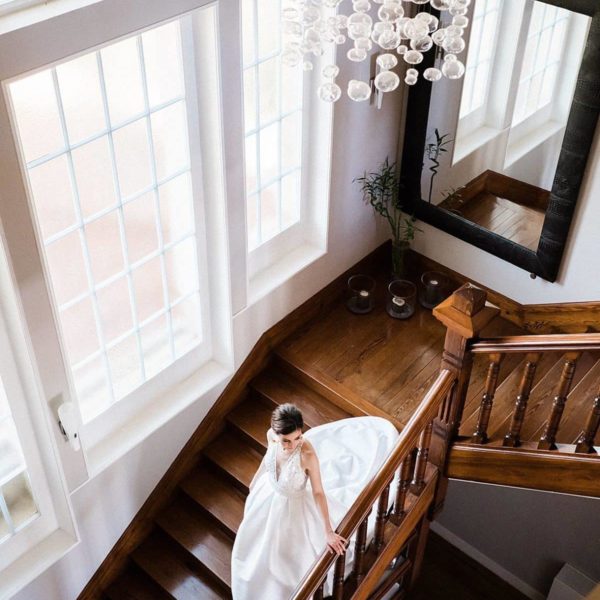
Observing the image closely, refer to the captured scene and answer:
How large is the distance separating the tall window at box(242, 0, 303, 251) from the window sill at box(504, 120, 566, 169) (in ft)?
4.35

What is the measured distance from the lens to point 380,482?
4176 mm

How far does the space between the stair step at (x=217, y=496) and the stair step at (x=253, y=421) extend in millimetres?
334

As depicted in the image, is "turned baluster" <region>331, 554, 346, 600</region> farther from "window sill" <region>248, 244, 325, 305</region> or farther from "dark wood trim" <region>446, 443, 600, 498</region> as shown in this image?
"window sill" <region>248, 244, 325, 305</region>

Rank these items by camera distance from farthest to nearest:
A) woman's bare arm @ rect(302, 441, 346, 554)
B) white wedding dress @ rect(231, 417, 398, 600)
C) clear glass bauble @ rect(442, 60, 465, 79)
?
white wedding dress @ rect(231, 417, 398, 600)
woman's bare arm @ rect(302, 441, 346, 554)
clear glass bauble @ rect(442, 60, 465, 79)

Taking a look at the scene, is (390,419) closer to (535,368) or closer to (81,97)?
(535,368)

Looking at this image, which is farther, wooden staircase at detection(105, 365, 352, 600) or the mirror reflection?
wooden staircase at detection(105, 365, 352, 600)

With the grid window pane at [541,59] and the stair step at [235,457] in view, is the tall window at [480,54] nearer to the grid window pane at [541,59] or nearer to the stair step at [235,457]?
the grid window pane at [541,59]

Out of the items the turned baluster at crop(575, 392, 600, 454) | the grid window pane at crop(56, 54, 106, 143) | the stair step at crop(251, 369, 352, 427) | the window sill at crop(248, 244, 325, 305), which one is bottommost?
the stair step at crop(251, 369, 352, 427)

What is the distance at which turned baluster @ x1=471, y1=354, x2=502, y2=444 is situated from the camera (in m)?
4.27

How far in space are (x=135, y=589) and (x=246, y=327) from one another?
1.83m

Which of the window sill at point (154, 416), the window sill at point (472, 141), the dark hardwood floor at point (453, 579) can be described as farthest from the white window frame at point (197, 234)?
the dark hardwood floor at point (453, 579)

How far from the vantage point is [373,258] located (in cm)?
636

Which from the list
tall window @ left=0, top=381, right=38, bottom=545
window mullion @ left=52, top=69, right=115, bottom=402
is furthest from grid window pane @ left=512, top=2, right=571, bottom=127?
tall window @ left=0, top=381, right=38, bottom=545

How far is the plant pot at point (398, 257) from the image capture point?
601cm
